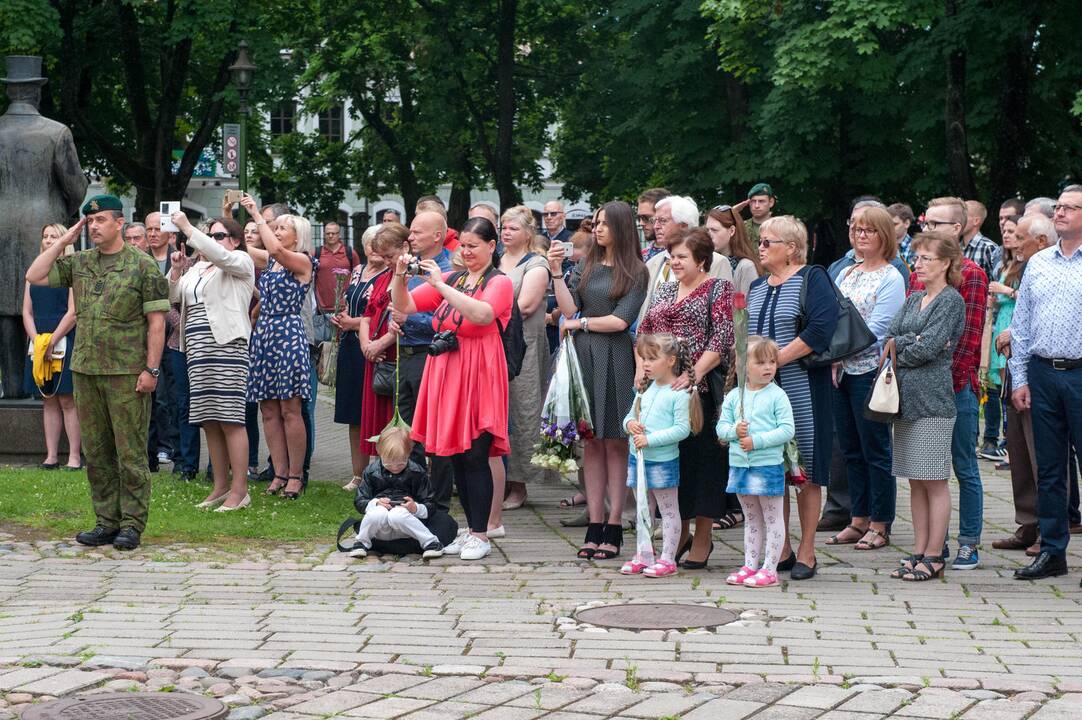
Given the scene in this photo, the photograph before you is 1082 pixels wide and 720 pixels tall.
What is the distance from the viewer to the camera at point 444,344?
895 centimetres

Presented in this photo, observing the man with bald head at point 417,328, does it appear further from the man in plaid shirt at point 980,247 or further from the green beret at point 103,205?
the man in plaid shirt at point 980,247

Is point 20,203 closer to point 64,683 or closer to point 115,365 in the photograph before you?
point 115,365

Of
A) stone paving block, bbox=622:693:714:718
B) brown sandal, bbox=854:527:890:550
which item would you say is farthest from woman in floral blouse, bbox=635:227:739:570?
Result: stone paving block, bbox=622:693:714:718

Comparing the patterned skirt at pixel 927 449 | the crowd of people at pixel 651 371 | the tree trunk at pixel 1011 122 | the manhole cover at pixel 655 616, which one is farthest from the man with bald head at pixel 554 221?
the tree trunk at pixel 1011 122

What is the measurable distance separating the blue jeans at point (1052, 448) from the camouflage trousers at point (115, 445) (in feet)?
16.5

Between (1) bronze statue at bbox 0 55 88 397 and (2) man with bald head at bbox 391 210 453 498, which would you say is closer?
(2) man with bald head at bbox 391 210 453 498

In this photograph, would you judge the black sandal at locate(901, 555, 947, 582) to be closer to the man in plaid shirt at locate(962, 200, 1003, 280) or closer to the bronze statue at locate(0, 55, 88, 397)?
the man in plaid shirt at locate(962, 200, 1003, 280)

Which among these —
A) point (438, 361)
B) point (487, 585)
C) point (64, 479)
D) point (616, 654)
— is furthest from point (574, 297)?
point (64, 479)

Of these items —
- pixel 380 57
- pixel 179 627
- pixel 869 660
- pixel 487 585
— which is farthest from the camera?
pixel 380 57

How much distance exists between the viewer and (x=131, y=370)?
29.9 ft

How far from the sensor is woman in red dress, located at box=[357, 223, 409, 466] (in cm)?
1055

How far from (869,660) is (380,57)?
2715cm

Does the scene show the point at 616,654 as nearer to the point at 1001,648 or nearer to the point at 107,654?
the point at 1001,648

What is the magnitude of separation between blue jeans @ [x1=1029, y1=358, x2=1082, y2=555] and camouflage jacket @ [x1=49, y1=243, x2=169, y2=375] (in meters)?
4.97
